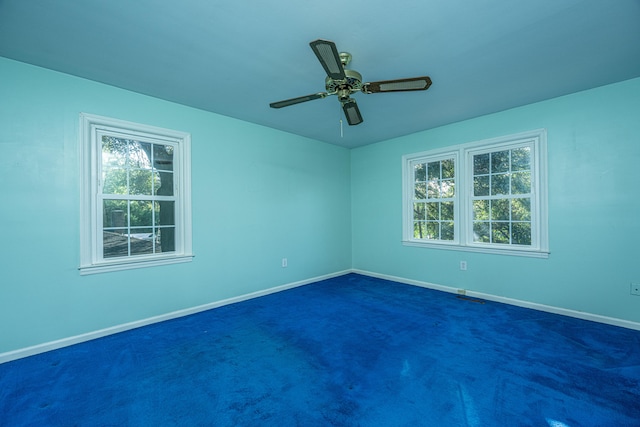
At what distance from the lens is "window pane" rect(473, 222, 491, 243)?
12.3 feet

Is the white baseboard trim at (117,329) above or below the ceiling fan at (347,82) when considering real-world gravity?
below

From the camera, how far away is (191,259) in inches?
129

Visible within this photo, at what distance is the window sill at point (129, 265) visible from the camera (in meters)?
2.61

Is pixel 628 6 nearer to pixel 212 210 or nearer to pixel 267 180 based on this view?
pixel 267 180

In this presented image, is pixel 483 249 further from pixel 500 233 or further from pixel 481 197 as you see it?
pixel 481 197

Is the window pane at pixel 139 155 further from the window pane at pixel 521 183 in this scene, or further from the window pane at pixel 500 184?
the window pane at pixel 521 183

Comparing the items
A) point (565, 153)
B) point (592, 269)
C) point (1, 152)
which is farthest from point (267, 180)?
point (592, 269)

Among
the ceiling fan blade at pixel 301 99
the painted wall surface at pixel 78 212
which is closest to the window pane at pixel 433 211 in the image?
the painted wall surface at pixel 78 212

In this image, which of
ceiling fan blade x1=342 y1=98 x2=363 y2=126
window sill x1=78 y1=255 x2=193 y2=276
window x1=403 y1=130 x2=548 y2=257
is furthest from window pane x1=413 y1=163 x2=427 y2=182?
window sill x1=78 y1=255 x2=193 y2=276

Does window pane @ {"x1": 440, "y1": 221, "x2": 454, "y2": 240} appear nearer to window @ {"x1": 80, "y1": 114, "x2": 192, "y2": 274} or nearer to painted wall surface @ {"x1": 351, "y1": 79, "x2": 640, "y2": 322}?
painted wall surface @ {"x1": 351, "y1": 79, "x2": 640, "y2": 322}

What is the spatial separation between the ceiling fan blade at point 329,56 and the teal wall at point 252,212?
223 cm

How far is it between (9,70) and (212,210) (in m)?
2.05

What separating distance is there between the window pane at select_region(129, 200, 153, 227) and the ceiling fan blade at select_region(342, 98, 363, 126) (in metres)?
2.38

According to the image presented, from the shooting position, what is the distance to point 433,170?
14.1 ft
